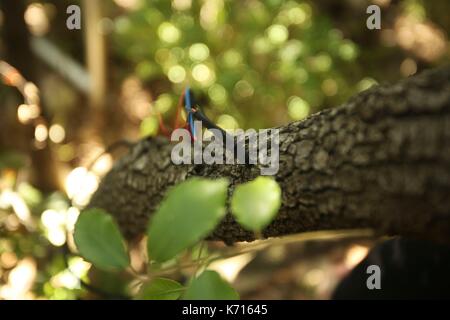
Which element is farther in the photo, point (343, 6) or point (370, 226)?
point (343, 6)

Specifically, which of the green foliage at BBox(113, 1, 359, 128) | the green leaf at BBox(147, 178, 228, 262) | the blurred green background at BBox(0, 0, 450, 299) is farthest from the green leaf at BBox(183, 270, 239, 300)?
the green foliage at BBox(113, 1, 359, 128)

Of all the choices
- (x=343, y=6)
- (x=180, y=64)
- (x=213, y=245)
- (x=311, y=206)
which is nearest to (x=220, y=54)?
(x=180, y=64)

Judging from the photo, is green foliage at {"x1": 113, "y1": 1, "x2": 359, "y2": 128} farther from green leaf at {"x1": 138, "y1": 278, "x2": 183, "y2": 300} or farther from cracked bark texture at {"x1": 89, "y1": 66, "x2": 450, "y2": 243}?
green leaf at {"x1": 138, "y1": 278, "x2": 183, "y2": 300}

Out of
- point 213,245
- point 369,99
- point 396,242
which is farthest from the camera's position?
point 213,245

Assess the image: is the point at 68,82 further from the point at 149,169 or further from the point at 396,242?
the point at 396,242

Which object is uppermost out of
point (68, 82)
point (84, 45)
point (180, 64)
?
point (84, 45)

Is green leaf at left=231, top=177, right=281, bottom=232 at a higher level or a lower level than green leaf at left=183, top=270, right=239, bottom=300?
higher

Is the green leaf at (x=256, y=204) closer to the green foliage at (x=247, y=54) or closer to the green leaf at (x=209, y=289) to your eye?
the green leaf at (x=209, y=289)
